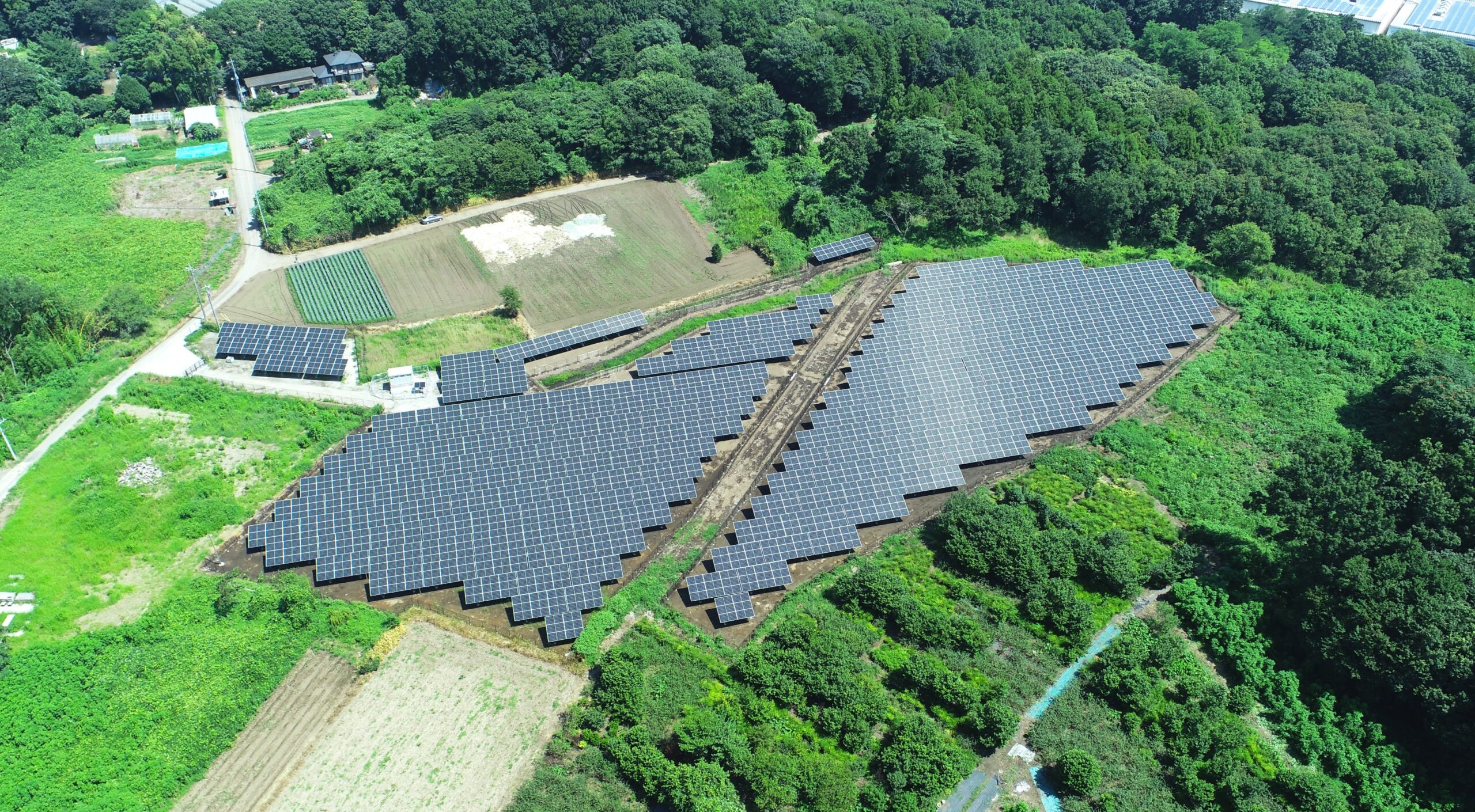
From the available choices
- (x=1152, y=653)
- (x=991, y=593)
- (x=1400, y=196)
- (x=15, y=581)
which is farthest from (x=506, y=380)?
(x=1400, y=196)

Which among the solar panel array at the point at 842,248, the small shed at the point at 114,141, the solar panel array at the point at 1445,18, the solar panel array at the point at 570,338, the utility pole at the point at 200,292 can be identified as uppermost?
the solar panel array at the point at 1445,18

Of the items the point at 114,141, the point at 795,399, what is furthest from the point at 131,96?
the point at 795,399

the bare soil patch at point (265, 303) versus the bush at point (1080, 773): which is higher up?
the bush at point (1080, 773)

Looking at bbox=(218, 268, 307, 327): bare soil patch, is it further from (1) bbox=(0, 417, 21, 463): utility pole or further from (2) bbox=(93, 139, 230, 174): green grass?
(2) bbox=(93, 139, 230, 174): green grass

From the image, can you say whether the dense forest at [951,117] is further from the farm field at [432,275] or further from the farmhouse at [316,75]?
the farm field at [432,275]

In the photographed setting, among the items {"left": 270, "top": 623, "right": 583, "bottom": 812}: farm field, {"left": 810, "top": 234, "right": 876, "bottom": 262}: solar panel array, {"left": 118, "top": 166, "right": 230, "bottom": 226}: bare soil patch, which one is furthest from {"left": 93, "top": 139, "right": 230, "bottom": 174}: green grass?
{"left": 270, "top": 623, "right": 583, "bottom": 812}: farm field

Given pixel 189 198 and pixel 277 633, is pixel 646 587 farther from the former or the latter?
pixel 189 198

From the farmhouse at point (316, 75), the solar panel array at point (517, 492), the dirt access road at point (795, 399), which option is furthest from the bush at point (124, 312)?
the farmhouse at point (316, 75)
